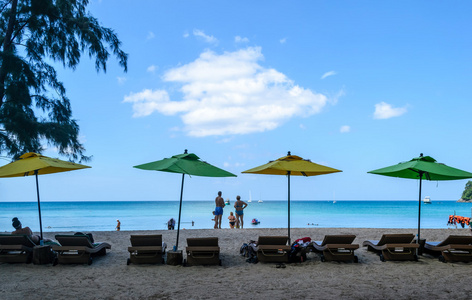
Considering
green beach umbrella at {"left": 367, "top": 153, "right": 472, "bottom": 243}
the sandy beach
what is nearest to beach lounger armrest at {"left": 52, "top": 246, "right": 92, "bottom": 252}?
the sandy beach

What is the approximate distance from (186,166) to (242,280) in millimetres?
2311

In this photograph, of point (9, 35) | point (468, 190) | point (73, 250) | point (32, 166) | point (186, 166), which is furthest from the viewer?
point (468, 190)

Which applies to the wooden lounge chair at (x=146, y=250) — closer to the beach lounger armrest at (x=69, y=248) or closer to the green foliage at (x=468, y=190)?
the beach lounger armrest at (x=69, y=248)

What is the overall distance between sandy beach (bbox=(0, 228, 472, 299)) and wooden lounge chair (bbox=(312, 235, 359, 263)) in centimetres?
14

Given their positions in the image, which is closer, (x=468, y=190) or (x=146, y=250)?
(x=146, y=250)

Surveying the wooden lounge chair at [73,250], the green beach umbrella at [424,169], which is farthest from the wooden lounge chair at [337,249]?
the wooden lounge chair at [73,250]

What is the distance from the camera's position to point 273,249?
291 inches

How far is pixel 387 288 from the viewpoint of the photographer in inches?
228

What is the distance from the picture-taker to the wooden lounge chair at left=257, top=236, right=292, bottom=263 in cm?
738

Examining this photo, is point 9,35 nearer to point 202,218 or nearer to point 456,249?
point 456,249

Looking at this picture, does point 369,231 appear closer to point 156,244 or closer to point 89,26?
point 156,244

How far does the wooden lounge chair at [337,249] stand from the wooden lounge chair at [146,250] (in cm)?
313

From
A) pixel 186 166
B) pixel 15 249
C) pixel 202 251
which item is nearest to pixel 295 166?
pixel 186 166

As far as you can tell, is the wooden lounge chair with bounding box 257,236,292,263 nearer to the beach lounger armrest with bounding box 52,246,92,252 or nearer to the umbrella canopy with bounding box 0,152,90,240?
the beach lounger armrest with bounding box 52,246,92,252
